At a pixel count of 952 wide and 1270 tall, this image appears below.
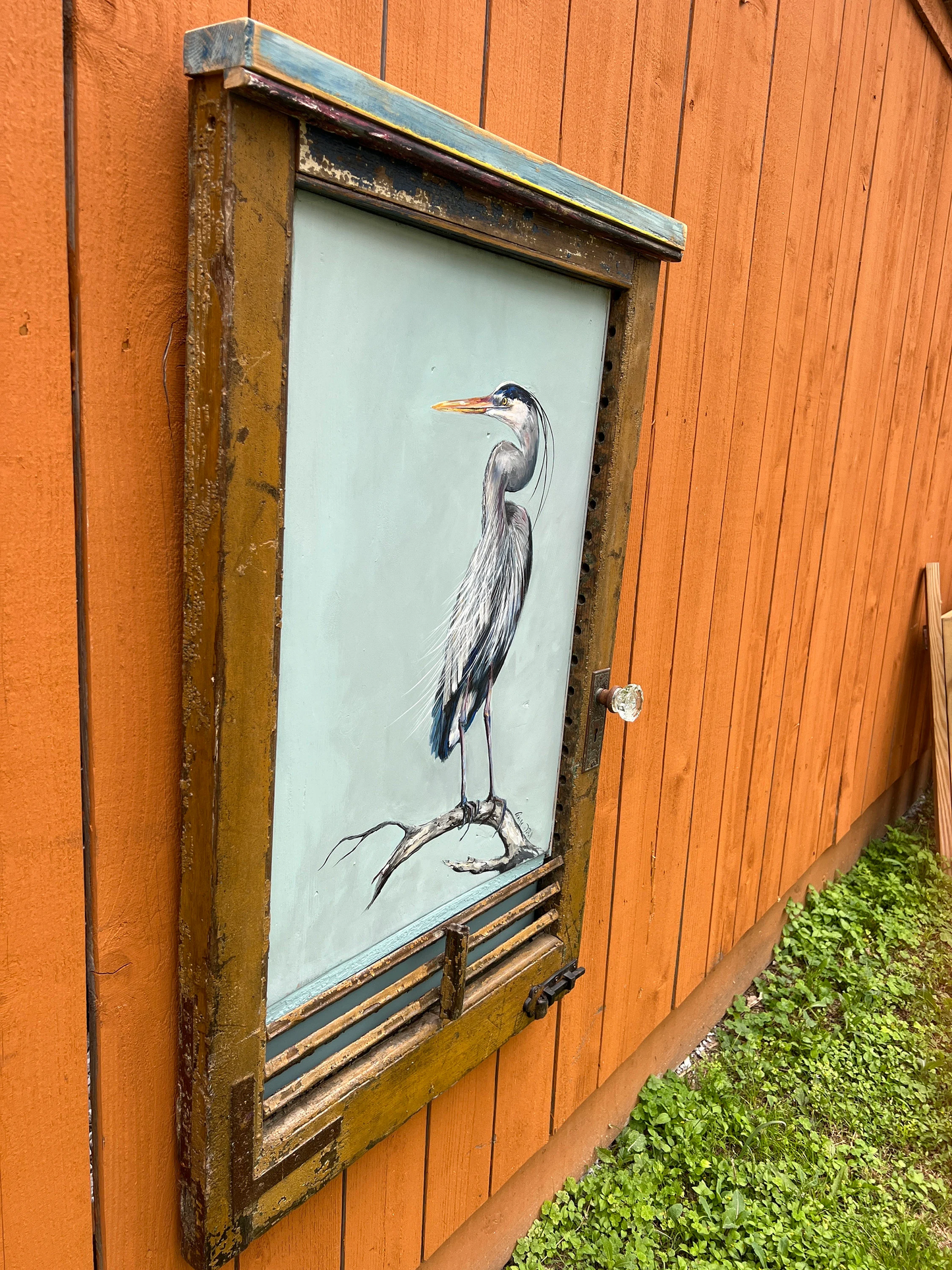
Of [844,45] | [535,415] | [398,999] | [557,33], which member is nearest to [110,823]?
[398,999]

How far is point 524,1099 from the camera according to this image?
5.62ft

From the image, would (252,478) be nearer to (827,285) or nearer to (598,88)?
(598,88)

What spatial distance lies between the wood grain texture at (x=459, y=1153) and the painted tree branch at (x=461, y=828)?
1.33ft

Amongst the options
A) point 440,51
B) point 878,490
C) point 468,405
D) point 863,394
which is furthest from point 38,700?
point 878,490

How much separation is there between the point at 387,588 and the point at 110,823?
37 cm

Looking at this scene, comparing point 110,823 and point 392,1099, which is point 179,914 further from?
point 392,1099

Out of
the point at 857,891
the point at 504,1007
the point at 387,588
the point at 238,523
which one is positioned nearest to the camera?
the point at 238,523

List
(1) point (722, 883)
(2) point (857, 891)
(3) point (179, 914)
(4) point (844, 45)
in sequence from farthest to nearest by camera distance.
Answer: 1. (2) point (857, 891)
2. (1) point (722, 883)
3. (4) point (844, 45)
4. (3) point (179, 914)

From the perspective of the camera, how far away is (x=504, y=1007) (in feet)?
4.50

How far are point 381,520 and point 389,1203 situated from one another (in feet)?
3.40

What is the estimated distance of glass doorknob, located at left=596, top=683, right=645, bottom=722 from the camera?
1431 mm

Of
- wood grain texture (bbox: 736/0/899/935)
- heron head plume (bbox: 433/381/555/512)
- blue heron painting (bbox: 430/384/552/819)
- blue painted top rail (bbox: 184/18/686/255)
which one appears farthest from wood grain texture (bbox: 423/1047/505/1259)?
blue painted top rail (bbox: 184/18/686/255)

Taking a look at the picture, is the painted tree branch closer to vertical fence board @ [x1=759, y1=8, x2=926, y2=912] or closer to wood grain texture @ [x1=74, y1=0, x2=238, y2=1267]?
wood grain texture @ [x1=74, y1=0, x2=238, y2=1267]

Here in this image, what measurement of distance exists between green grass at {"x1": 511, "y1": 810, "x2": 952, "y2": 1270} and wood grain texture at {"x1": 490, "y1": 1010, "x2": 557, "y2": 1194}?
10.9 inches
